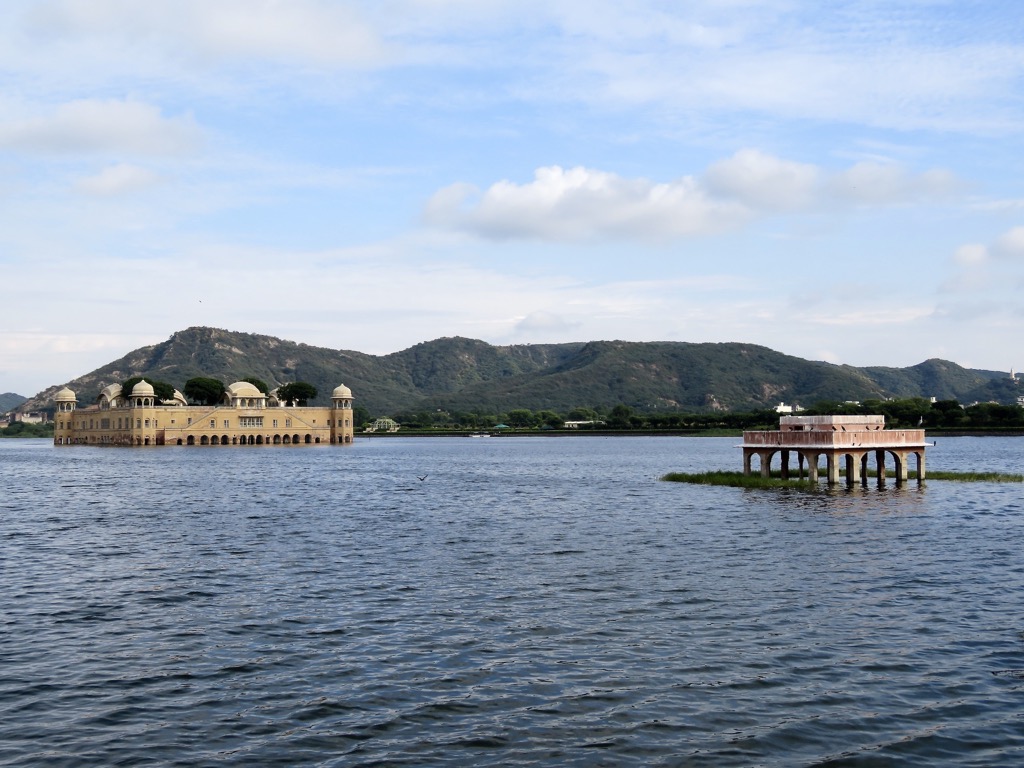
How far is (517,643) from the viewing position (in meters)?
26.1

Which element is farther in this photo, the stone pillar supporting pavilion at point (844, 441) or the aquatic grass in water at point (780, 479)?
the aquatic grass in water at point (780, 479)

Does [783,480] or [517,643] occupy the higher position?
[783,480]

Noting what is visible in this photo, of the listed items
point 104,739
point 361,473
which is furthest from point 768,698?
point 361,473

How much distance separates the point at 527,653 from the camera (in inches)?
989

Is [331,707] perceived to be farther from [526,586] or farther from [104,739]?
[526,586]

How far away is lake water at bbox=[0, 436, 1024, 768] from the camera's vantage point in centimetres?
1905

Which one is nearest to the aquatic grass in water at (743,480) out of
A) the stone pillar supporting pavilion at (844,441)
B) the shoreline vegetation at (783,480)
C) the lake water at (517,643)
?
the shoreline vegetation at (783,480)

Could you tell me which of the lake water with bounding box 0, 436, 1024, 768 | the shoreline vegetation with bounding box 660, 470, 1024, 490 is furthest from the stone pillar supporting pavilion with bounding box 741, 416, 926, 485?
the lake water with bounding box 0, 436, 1024, 768

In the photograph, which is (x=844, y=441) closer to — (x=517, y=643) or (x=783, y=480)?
(x=783, y=480)

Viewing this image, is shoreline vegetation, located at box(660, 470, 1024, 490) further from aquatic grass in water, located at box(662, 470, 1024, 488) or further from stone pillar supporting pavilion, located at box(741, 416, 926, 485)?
stone pillar supporting pavilion, located at box(741, 416, 926, 485)

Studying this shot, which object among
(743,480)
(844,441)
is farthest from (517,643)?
(743,480)

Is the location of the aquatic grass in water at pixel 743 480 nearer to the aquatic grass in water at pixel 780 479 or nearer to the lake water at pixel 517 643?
the aquatic grass in water at pixel 780 479

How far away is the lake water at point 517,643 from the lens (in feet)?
62.5

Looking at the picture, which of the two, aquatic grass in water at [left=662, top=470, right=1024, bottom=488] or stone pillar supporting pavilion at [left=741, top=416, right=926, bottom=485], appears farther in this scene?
aquatic grass in water at [left=662, top=470, right=1024, bottom=488]
